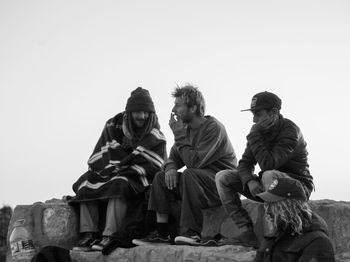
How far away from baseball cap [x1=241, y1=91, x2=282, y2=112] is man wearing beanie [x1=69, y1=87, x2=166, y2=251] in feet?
6.09

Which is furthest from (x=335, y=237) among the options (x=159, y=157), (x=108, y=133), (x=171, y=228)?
(x=108, y=133)

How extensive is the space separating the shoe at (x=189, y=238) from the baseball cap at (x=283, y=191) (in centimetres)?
131

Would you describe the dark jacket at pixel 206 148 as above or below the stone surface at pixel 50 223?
above

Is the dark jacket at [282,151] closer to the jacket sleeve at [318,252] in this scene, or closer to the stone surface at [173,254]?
the stone surface at [173,254]

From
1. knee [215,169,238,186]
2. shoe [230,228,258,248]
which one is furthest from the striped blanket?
shoe [230,228,258,248]

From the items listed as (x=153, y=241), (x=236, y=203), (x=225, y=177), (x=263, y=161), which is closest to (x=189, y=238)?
(x=153, y=241)

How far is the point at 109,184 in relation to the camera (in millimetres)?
6719

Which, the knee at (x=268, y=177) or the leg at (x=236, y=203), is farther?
the leg at (x=236, y=203)

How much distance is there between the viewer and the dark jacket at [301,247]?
4.39m

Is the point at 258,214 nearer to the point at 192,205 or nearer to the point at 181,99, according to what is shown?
the point at 192,205

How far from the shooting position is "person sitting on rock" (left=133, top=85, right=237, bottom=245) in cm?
591

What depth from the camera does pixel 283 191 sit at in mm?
4637

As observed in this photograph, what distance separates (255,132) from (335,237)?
106 centimetres

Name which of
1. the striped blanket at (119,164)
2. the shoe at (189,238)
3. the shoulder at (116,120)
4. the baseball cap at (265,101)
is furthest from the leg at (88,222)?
the baseball cap at (265,101)
